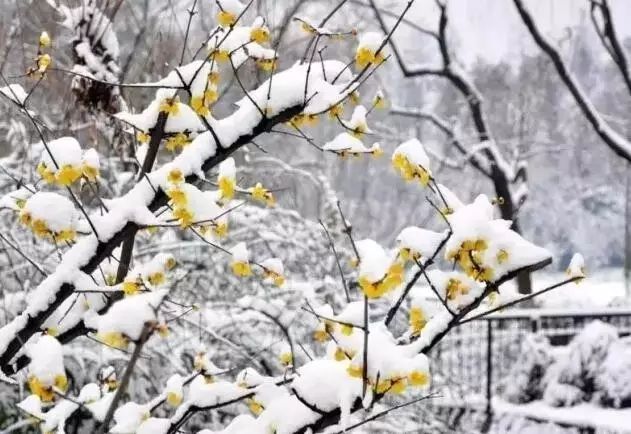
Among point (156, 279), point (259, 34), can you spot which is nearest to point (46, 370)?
point (156, 279)

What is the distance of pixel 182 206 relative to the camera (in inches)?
56.9

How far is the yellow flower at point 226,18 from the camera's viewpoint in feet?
5.53

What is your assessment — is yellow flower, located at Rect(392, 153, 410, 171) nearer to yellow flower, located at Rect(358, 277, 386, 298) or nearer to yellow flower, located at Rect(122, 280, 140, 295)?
yellow flower, located at Rect(358, 277, 386, 298)

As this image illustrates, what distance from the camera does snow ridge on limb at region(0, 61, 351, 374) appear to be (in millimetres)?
1512

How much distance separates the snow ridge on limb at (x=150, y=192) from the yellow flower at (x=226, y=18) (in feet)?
0.54

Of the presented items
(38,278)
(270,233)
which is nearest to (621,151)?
(270,233)

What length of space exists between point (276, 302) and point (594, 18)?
7511mm

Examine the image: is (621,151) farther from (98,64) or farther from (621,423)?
(98,64)

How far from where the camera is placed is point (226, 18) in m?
1.69

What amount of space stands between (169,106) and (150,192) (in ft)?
0.70

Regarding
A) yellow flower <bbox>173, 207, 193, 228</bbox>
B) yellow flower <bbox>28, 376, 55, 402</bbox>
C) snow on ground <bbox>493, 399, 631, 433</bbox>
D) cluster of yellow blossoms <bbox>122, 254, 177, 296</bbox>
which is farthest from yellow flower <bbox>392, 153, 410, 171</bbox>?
snow on ground <bbox>493, 399, 631, 433</bbox>

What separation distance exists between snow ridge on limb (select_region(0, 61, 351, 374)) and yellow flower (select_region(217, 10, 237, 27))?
17cm

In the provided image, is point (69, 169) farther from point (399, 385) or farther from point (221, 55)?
point (399, 385)

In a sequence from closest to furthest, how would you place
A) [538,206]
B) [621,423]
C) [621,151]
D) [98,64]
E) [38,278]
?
[38,278], [98,64], [621,423], [621,151], [538,206]
